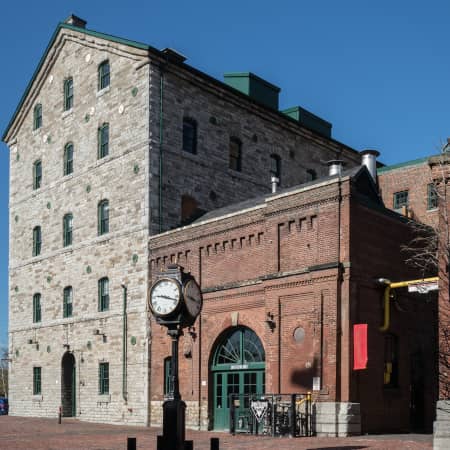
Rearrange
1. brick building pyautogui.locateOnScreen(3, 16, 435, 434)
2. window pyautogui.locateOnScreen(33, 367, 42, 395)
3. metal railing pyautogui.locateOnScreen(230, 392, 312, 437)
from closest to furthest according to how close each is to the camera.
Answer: metal railing pyautogui.locateOnScreen(230, 392, 312, 437) → brick building pyautogui.locateOnScreen(3, 16, 435, 434) → window pyautogui.locateOnScreen(33, 367, 42, 395)

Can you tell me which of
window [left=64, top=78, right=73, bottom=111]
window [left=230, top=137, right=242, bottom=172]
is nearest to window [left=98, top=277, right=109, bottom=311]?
window [left=230, top=137, right=242, bottom=172]

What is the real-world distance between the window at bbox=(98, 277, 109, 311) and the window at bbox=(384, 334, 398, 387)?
13497 mm

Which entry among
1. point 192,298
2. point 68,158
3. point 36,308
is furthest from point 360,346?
point 36,308

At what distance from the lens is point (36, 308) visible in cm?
3897

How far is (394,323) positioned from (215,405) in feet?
24.0

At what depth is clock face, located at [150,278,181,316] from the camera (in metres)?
13.5

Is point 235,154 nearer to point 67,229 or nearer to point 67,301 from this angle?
point 67,229

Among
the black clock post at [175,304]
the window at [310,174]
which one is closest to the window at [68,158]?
the window at [310,174]

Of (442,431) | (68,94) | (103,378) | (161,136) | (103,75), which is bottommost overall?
(103,378)

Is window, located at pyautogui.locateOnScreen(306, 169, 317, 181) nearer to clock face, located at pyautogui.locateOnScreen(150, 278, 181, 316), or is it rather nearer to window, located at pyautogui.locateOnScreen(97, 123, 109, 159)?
window, located at pyautogui.locateOnScreen(97, 123, 109, 159)

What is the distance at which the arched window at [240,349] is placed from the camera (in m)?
26.8

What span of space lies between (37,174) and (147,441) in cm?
2165

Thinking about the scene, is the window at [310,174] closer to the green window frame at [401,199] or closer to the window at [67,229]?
the green window frame at [401,199]

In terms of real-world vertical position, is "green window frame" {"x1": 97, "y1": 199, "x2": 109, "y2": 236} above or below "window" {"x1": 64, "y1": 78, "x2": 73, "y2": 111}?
below
